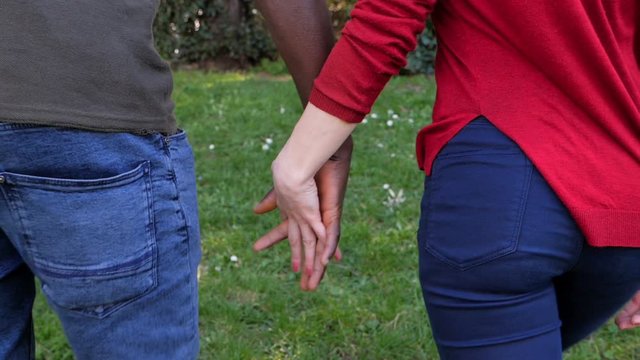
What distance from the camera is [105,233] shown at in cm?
124

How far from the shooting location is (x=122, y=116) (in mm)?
1231

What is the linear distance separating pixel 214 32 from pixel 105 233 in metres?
8.35

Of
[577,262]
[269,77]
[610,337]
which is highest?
[577,262]

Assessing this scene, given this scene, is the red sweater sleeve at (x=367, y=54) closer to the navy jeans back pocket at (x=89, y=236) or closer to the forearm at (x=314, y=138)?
the forearm at (x=314, y=138)

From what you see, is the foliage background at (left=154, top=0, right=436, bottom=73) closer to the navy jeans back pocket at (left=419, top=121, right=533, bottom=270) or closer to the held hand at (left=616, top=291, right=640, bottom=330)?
the held hand at (left=616, top=291, right=640, bottom=330)

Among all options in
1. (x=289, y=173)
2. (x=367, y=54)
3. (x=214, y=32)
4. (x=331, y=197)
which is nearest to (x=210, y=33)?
(x=214, y=32)

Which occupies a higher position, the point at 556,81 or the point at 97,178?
the point at 556,81

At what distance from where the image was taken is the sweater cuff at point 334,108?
1.31 metres

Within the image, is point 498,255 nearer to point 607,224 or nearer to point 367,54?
point 607,224

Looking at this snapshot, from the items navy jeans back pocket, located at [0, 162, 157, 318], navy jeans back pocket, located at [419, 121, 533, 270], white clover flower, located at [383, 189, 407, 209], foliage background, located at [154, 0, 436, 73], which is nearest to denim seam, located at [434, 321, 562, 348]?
navy jeans back pocket, located at [419, 121, 533, 270]

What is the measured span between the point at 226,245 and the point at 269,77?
509 cm

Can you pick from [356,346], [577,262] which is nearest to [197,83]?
[356,346]

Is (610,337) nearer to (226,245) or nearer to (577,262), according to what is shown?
(226,245)

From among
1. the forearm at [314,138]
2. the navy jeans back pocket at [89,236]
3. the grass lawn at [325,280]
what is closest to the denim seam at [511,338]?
the forearm at [314,138]
